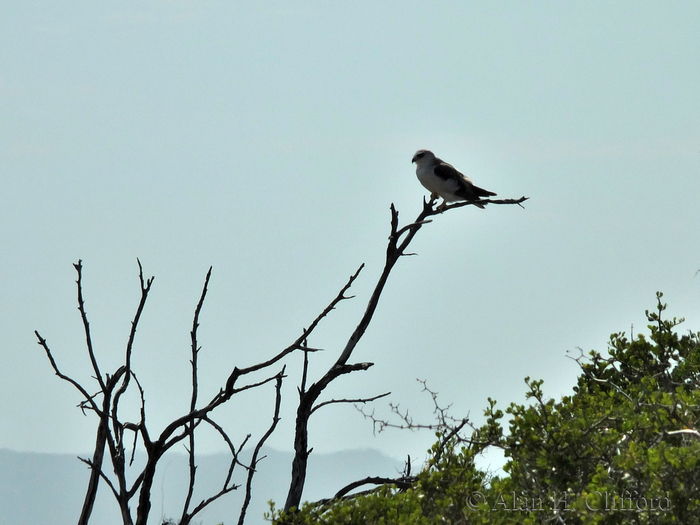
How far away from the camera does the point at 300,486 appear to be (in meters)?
5.85

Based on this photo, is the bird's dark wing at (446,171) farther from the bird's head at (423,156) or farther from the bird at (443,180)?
the bird's head at (423,156)

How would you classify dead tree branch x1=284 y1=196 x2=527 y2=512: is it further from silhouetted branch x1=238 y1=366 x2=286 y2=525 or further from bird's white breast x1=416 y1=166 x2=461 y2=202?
bird's white breast x1=416 y1=166 x2=461 y2=202

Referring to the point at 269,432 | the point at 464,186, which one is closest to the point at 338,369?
the point at 269,432

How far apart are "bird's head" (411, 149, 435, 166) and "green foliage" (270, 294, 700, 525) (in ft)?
19.1

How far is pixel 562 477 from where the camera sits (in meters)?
4.36

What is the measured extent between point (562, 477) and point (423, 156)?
6.71m

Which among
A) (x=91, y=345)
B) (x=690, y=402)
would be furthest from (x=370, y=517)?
(x=690, y=402)

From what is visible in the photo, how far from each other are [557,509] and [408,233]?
3099mm

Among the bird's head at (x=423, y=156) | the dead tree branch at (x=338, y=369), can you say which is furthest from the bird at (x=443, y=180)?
the dead tree branch at (x=338, y=369)

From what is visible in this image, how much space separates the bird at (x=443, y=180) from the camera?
9.85 m

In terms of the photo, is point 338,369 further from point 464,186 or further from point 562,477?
point 464,186

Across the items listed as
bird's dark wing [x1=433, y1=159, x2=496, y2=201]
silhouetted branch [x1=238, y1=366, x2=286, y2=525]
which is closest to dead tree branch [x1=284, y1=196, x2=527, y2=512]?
silhouetted branch [x1=238, y1=366, x2=286, y2=525]

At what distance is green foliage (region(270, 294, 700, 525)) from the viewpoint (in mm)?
3680

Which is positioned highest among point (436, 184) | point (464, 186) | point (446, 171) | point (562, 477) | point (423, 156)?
point (423, 156)
